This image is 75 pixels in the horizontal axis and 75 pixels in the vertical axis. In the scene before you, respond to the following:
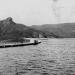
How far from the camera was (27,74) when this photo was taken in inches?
1148

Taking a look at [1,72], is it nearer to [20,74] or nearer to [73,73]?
[20,74]

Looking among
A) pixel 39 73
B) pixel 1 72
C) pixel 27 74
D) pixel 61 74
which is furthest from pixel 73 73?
pixel 1 72

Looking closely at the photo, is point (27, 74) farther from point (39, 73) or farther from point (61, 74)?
point (61, 74)

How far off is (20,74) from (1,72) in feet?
12.1

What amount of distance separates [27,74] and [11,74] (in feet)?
8.83

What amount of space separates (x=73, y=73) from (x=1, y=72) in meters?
12.6

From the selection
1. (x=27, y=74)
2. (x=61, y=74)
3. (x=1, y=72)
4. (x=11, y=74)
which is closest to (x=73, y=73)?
(x=61, y=74)

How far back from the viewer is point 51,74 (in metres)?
29.3

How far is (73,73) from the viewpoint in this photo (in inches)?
1168

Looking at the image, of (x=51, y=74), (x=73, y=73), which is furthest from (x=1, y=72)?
(x=73, y=73)

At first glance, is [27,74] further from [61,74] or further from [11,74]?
[61,74]

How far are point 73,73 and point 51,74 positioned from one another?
3.85m

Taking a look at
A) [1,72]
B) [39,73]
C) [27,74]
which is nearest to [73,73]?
[39,73]

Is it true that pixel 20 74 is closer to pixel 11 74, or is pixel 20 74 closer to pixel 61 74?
pixel 11 74
